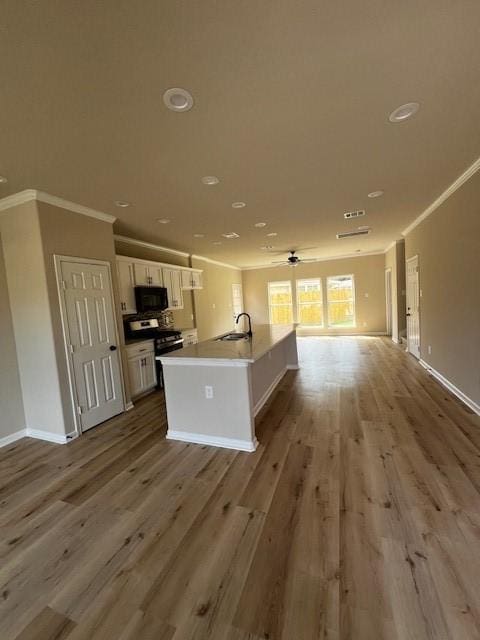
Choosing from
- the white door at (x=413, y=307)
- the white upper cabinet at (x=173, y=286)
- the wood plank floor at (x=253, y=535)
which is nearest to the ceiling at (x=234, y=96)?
the white upper cabinet at (x=173, y=286)

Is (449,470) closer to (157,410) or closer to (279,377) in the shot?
(279,377)

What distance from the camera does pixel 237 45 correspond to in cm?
137

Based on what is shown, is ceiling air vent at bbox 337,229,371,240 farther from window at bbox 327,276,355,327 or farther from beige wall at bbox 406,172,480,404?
window at bbox 327,276,355,327

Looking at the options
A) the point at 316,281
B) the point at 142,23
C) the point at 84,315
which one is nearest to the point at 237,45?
the point at 142,23

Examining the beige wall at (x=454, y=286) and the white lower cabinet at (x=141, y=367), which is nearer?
the beige wall at (x=454, y=286)

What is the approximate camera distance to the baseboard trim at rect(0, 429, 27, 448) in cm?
305

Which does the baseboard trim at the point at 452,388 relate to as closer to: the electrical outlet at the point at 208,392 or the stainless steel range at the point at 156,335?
the electrical outlet at the point at 208,392

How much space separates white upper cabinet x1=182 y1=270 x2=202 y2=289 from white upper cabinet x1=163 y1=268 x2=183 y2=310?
17 centimetres

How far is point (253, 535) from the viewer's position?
168 cm

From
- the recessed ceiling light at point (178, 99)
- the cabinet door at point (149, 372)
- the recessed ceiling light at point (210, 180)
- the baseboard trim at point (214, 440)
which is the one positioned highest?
the recessed ceiling light at point (178, 99)

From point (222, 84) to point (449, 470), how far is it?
125 inches

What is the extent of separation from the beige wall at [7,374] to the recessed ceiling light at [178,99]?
2.67 m

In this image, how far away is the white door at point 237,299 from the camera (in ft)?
30.6

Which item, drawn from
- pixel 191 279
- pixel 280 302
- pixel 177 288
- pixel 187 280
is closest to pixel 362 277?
pixel 280 302
